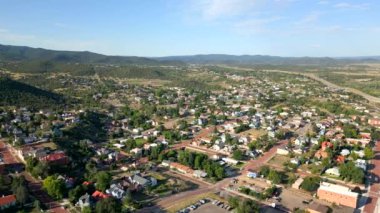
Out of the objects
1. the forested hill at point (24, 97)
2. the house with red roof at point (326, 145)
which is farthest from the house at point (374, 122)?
the forested hill at point (24, 97)

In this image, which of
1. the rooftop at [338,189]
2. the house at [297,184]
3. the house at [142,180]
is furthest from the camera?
the house at [297,184]

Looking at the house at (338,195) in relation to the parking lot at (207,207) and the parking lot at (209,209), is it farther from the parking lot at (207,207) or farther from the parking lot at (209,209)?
the parking lot at (209,209)

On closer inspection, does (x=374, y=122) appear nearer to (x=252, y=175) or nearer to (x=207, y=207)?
(x=252, y=175)

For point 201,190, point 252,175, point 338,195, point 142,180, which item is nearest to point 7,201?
point 142,180

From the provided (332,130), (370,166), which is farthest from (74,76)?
(370,166)

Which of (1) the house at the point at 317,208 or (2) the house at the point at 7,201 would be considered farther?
(2) the house at the point at 7,201
